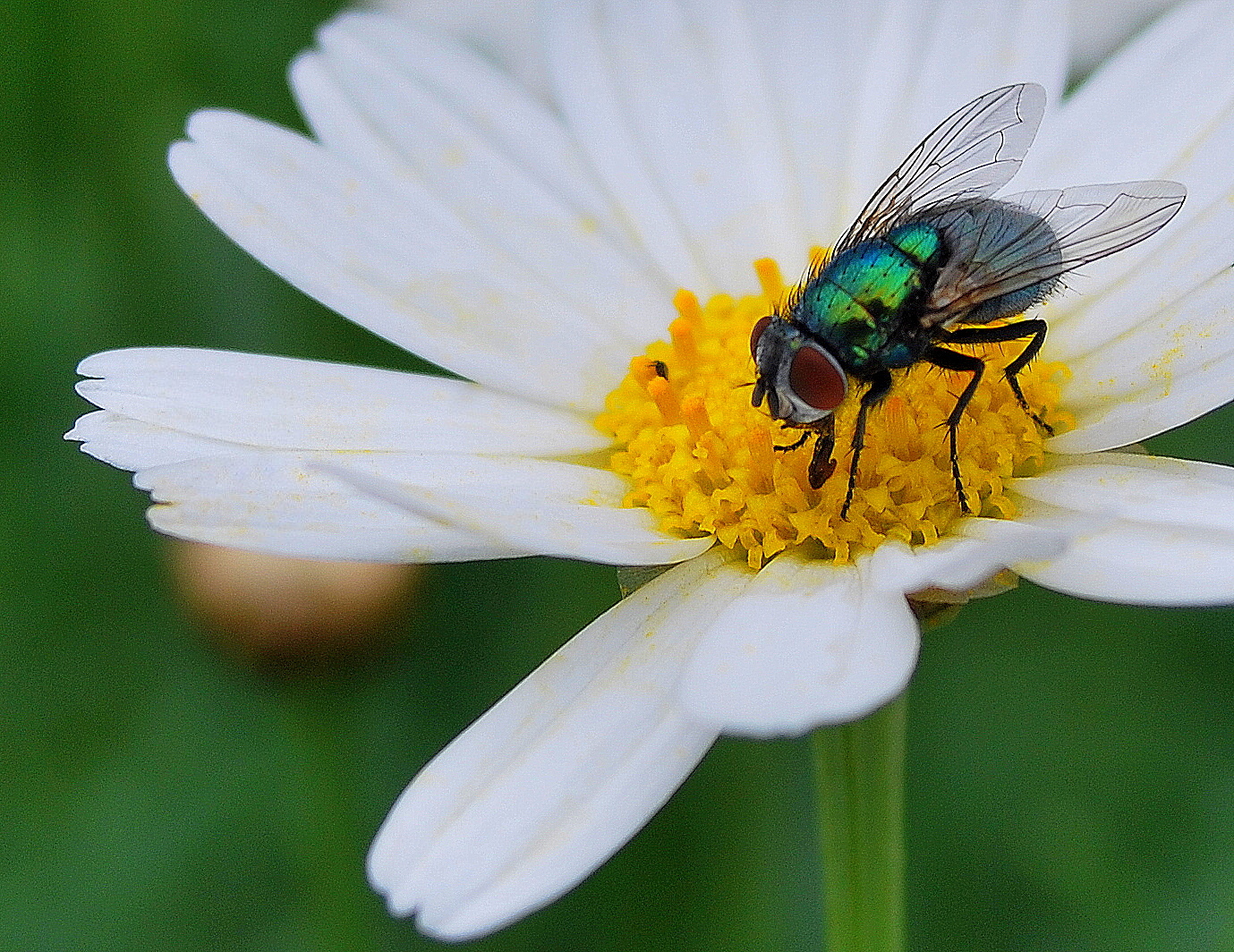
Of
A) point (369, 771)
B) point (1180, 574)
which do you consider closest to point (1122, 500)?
point (1180, 574)

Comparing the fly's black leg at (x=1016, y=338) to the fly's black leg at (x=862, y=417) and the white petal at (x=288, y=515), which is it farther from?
the white petal at (x=288, y=515)

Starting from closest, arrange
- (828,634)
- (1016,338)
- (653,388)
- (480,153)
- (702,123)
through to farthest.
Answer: (828,634)
(1016,338)
(653,388)
(480,153)
(702,123)

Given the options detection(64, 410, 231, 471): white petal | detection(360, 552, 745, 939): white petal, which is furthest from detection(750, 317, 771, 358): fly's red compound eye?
detection(64, 410, 231, 471): white petal

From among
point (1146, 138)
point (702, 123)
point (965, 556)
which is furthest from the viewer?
point (702, 123)

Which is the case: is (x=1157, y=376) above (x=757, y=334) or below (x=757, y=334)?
below

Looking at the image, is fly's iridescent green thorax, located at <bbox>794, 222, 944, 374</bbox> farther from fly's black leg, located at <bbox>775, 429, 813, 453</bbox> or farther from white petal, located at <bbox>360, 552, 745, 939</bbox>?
white petal, located at <bbox>360, 552, 745, 939</bbox>

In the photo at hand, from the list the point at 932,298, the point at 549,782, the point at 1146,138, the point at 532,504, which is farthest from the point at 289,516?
the point at 1146,138

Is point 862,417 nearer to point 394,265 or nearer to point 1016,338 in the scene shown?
point 1016,338

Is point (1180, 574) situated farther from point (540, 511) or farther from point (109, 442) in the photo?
point (109, 442)
